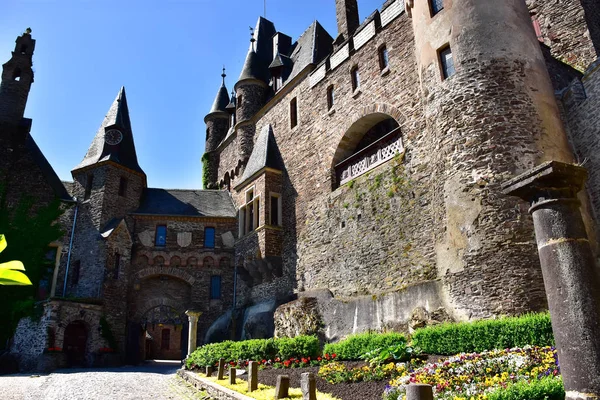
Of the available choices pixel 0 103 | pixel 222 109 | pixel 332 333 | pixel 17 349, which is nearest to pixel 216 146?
pixel 222 109

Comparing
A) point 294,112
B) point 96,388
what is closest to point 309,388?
point 96,388

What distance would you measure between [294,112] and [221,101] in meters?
12.3

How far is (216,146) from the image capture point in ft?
103

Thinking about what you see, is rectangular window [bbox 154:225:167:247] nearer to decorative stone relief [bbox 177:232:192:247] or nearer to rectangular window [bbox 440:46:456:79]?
decorative stone relief [bbox 177:232:192:247]

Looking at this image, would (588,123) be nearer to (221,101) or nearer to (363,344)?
(363,344)

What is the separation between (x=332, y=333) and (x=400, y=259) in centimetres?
377

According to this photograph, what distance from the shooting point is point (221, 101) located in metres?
33.8

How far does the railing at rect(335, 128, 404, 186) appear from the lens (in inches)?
642

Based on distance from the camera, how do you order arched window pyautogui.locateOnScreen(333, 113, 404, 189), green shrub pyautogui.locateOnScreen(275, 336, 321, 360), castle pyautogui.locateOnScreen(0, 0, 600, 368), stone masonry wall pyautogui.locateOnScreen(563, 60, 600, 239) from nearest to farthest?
1. castle pyautogui.locateOnScreen(0, 0, 600, 368)
2. stone masonry wall pyautogui.locateOnScreen(563, 60, 600, 239)
3. green shrub pyautogui.locateOnScreen(275, 336, 321, 360)
4. arched window pyautogui.locateOnScreen(333, 113, 404, 189)

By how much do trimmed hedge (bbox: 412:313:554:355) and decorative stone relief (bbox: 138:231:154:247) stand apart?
18.2 meters

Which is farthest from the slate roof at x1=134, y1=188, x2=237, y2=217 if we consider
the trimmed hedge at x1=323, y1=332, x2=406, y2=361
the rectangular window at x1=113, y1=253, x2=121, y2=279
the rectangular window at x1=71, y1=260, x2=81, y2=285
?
the trimmed hedge at x1=323, y1=332, x2=406, y2=361

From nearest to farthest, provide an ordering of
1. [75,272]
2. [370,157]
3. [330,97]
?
[370,157], [330,97], [75,272]

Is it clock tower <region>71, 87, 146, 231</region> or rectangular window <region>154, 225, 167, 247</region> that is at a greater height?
clock tower <region>71, 87, 146, 231</region>

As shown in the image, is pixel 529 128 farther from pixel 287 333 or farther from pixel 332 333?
pixel 287 333
